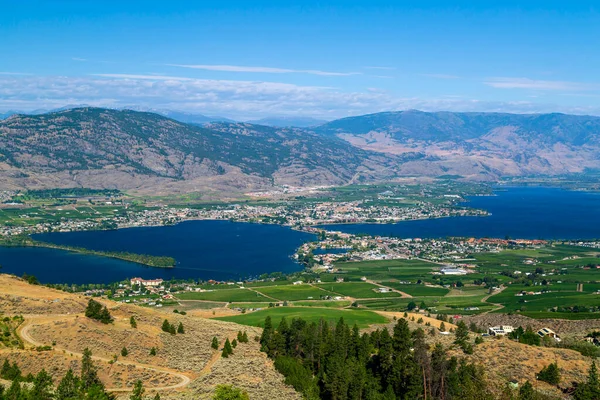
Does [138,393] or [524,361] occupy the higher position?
[138,393]

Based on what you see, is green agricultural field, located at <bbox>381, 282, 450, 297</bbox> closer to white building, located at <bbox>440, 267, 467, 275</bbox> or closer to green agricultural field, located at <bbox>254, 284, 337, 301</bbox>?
green agricultural field, located at <bbox>254, 284, 337, 301</bbox>

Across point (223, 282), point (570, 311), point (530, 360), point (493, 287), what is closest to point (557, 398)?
point (530, 360)

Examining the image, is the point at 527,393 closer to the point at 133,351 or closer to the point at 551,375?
the point at 551,375

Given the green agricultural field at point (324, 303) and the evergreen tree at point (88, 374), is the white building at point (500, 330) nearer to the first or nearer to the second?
the green agricultural field at point (324, 303)

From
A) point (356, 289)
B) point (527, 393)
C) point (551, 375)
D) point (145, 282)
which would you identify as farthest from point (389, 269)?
point (527, 393)

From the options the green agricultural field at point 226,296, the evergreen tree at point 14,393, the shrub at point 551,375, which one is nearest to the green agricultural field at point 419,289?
the green agricultural field at point 226,296

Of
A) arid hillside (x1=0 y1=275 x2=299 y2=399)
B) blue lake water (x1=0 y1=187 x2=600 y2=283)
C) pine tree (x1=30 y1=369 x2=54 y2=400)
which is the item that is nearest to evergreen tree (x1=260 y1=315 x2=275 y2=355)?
arid hillside (x1=0 y1=275 x2=299 y2=399)

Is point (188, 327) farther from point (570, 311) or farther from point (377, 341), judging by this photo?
point (570, 311)
